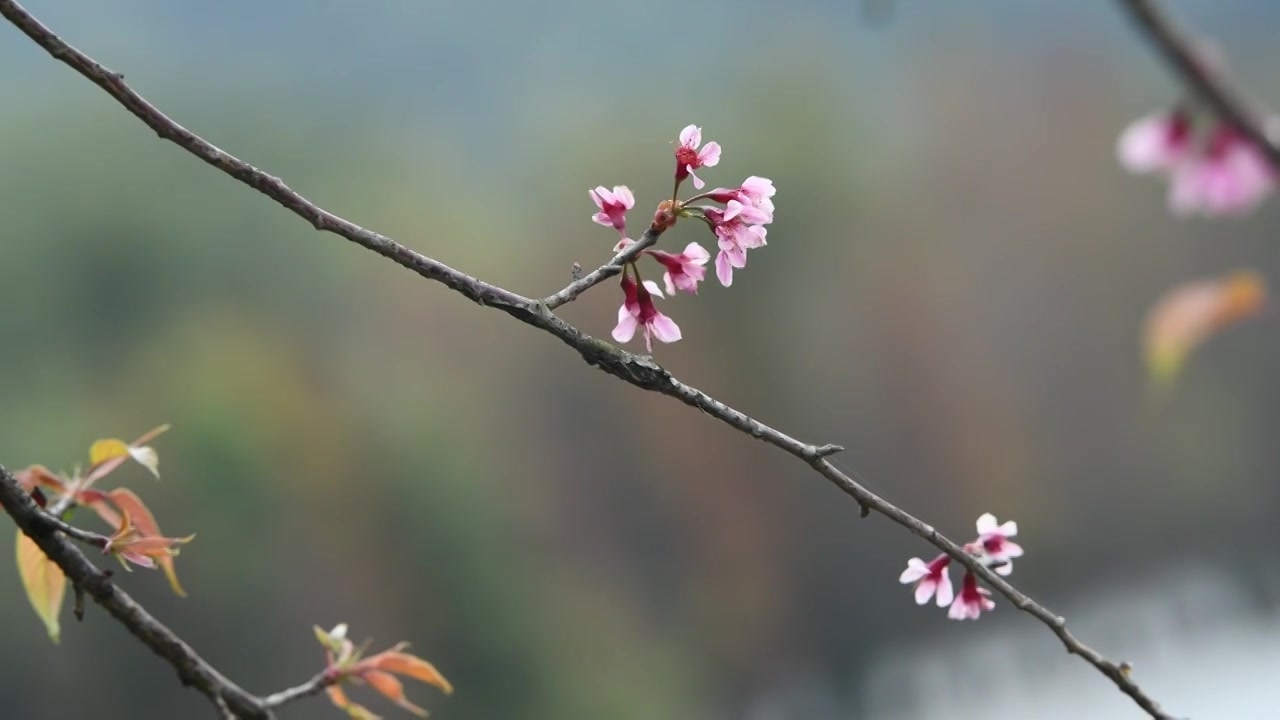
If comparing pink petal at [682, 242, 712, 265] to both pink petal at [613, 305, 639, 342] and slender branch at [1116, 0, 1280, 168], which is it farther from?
slender branch at [1116, 0, 1280, 168]

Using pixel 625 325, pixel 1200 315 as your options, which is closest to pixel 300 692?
pixel 625 325

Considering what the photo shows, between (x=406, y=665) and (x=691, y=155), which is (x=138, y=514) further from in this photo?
(x=691, y=155)

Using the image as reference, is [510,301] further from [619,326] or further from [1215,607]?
[1215,607]

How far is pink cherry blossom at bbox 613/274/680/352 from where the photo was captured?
1.06 feet

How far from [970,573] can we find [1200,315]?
0.33 feet

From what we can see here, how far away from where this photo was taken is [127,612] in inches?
13.7

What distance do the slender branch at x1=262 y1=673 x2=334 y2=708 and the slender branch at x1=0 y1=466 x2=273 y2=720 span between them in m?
0.01

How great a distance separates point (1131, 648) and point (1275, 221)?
37.5 inches

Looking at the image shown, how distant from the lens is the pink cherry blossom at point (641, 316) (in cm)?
32

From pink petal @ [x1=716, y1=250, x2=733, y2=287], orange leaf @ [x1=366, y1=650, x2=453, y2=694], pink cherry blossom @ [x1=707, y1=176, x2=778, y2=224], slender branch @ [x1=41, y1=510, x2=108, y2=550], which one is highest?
pink cherry blossom @ [x1=707, y1=176, x2=778, y2=224]

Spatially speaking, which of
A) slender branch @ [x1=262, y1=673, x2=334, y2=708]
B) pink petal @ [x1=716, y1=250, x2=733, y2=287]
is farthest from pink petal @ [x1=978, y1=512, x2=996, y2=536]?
slender branch @ [x1=262, y1=673, x2=334, y2=708]

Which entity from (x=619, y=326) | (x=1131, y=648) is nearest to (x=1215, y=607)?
(x=1131, y=648)

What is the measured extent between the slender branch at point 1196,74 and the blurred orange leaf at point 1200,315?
0.56 feet

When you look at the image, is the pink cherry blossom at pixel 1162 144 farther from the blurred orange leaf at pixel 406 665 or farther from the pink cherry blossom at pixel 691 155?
the blurred orange leaf at pixel 406 665
